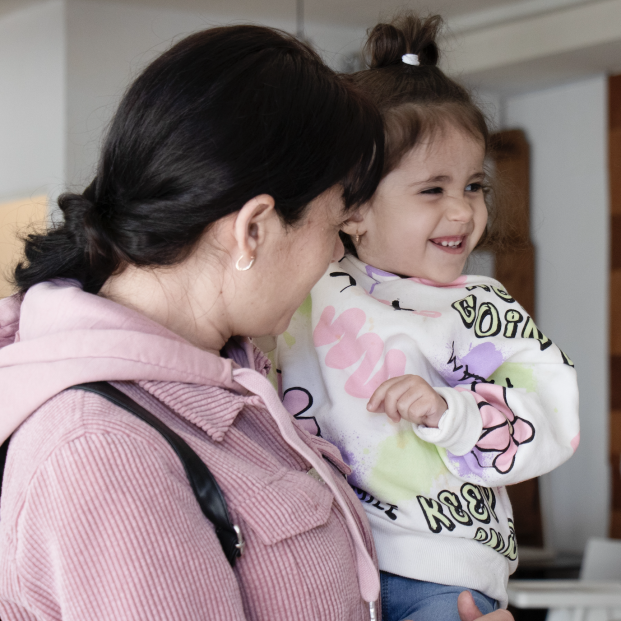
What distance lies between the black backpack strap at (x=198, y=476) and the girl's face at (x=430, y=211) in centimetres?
72

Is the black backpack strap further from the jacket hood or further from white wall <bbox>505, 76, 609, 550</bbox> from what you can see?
white wall <bbox>505, 76, 609, 550</bbox>

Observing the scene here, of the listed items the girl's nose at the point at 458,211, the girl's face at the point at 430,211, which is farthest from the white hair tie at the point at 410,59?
the girl's nose at the point at 458,211

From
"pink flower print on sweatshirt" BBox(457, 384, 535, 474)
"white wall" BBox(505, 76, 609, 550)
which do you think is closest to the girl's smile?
"pink flower print on sweatshirt" BBox(457, 384, 535, 474)

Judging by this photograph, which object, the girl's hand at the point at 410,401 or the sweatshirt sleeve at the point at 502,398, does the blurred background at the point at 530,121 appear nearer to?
the sweatshirt sleeve at the point at 502,398

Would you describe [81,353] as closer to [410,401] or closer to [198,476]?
[198,476]

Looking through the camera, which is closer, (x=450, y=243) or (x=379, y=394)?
(x=379, y=394)

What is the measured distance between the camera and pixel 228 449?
0.93 metres

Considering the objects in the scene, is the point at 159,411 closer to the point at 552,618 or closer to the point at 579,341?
the point at 552,618

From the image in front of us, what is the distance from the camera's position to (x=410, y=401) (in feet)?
3.91

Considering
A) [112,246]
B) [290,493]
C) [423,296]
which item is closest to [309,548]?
[290,493]

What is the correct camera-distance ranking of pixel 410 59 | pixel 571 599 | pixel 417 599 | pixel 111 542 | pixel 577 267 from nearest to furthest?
1. pixel 111 542
2. pixel 417 599
3. pixel 410 59
4. pixel 571 599
5. pixel 577 267

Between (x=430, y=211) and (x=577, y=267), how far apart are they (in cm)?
374

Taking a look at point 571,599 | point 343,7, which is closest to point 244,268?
point 571,599

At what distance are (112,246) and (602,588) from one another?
2.35 m
